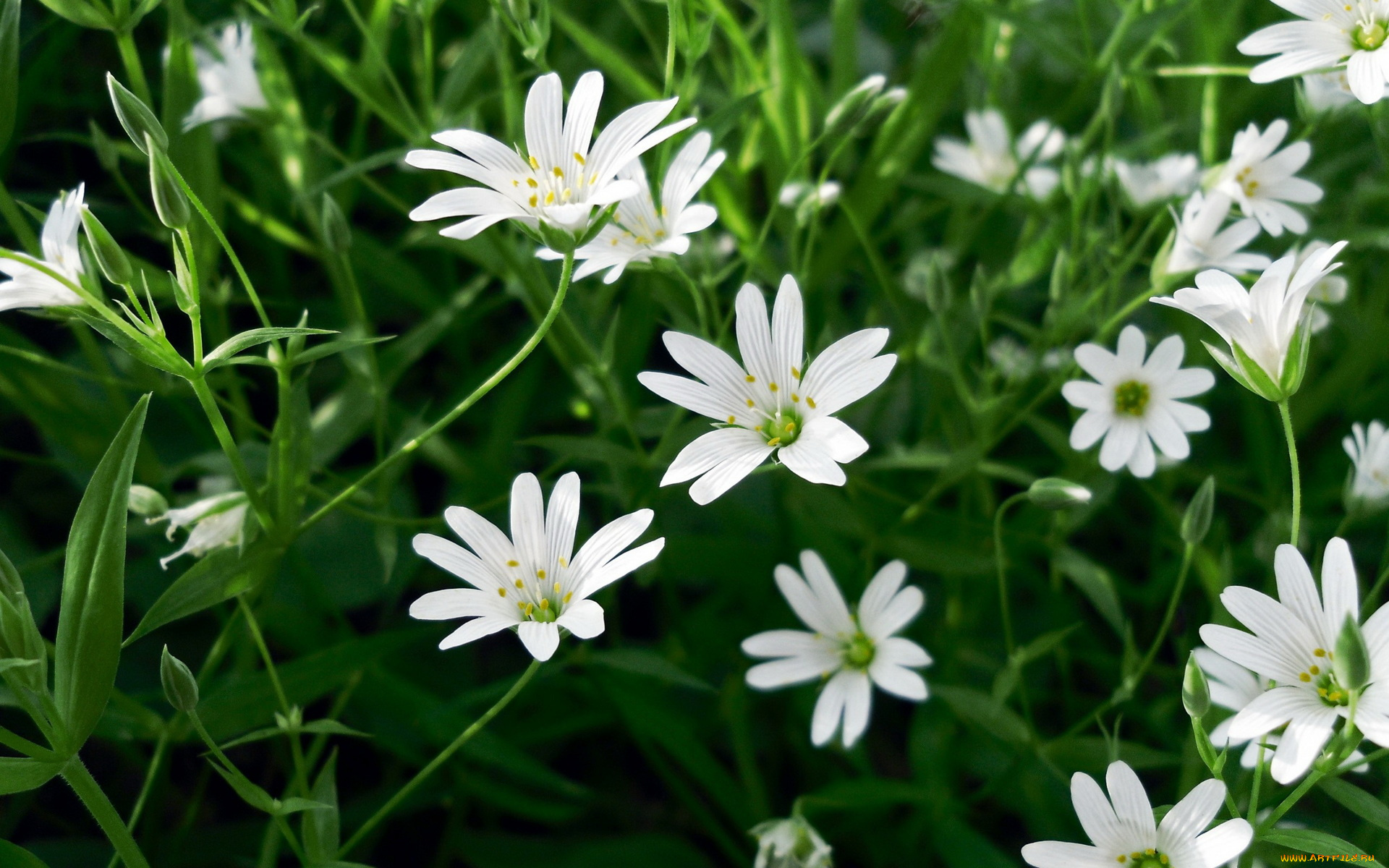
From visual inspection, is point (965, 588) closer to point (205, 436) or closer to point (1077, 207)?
point (1077, 207)

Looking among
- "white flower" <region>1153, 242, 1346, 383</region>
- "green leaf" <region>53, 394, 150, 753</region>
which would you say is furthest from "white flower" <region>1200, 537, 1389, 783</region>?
"green leaf" <region>53, 394, 150, 753</region>

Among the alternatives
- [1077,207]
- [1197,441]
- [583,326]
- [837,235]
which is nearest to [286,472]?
[583,326]

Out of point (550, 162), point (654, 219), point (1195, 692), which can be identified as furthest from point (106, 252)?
point (1195, 692)

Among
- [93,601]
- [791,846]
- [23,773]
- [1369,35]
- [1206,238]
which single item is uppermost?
[1369,35]

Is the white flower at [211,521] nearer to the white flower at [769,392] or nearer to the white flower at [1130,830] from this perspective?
the white flower at [769,392]

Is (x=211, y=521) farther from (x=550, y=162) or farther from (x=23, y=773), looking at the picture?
(x=550, y=162)

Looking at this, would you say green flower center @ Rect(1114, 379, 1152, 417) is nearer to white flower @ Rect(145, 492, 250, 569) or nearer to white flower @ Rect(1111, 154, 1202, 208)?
white flower @ Rect(1111, 154, 1202, 208)

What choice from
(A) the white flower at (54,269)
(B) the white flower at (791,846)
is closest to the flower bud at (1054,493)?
(B) the white flower at (791,846)
